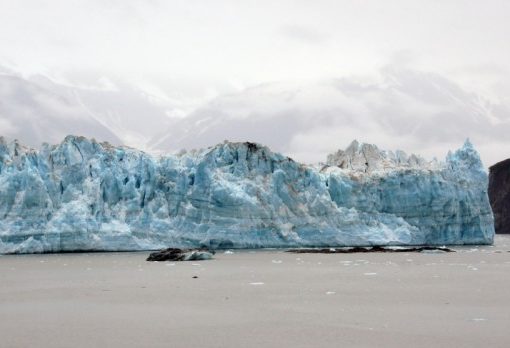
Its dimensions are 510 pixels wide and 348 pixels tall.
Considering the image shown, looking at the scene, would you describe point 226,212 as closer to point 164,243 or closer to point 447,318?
point 164,243

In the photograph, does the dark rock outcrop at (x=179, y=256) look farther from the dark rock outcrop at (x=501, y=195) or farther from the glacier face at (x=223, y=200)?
the dark rock outcrop at (x=501, y=195)

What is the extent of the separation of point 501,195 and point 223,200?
89.9 metres

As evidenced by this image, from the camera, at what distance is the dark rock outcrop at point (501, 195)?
380ft

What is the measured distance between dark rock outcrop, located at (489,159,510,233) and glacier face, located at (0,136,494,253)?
2899 inches

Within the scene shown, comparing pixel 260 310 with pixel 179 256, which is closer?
pixel 260 310

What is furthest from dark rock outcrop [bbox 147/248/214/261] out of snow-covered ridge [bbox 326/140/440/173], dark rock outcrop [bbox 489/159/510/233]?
dark rock outcrop [bbox 489/159/510/233]

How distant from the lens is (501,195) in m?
117

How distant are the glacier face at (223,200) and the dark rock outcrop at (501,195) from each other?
242ft

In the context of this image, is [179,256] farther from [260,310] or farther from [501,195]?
[501,195]

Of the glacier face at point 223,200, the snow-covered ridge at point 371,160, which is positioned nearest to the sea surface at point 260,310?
the glacier face at point 223,200

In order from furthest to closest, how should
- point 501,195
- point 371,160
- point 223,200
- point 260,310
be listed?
point 501,195, point 371,160, point 223,200, point 260,310

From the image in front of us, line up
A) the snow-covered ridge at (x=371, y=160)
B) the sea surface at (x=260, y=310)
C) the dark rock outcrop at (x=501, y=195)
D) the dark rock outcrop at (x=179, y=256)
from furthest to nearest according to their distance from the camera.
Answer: the dark rock outcrop at (x=501, y=195) < the snow-covered ridge at (x=371, y=160) < the dark rock outcrop at (x=179, y=256) < the sea surface at (x=260, y=310)

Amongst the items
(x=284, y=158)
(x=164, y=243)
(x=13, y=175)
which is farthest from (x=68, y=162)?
(x=284, y=158)

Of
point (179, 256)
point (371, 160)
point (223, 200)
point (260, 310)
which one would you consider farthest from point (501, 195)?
point (260, 310)
